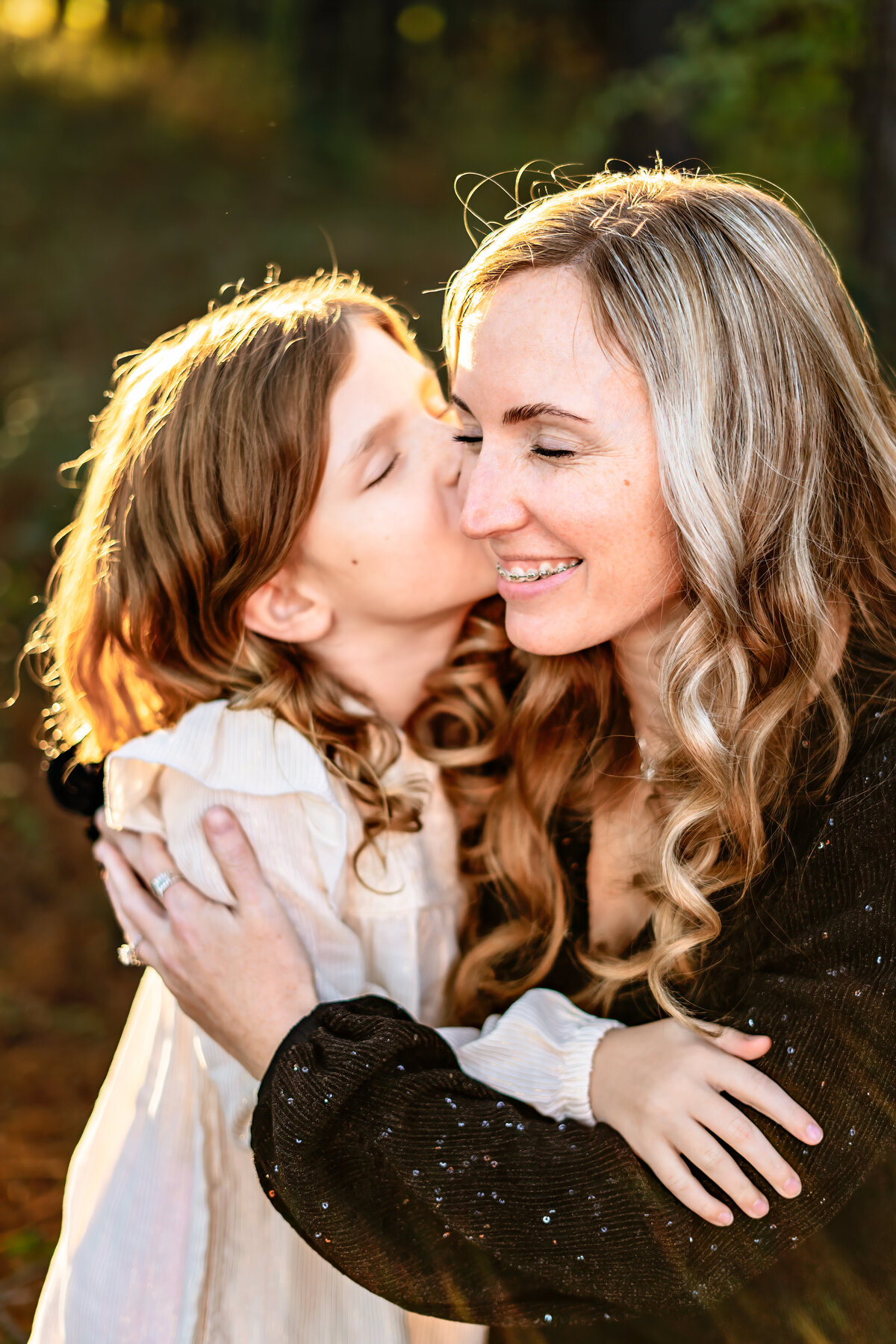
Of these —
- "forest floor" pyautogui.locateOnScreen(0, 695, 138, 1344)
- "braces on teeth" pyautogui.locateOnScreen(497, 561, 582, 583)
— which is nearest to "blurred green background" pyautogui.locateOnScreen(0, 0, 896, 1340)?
"forest floor" pyautogui.locateOnScreen(0, 695, 138, 1344)

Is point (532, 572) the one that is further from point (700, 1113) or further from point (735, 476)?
point (700, 1113)

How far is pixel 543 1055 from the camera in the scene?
77.8 inches

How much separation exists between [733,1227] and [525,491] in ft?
3.96

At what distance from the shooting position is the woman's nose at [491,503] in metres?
1.90

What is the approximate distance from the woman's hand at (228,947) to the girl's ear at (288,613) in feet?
1.51

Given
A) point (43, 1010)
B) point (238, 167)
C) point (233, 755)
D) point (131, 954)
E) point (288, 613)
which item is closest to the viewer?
point (233, 755)

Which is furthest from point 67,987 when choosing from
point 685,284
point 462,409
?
point 685,284

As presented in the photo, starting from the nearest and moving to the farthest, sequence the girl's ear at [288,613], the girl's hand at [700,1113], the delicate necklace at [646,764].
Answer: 1. the girl's hand at [700,1113]
2. the delicate necklace at [646,764]
3. the girl's ear at [288,613]

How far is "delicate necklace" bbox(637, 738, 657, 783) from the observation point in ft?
7.00

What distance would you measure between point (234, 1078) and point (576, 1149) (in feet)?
2.52

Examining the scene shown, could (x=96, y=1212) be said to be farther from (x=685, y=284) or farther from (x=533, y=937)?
(x=685, y=284)

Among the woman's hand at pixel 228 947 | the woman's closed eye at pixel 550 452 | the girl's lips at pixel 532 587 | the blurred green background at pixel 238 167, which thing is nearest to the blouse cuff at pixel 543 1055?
the woman's hand at pixel 228 947

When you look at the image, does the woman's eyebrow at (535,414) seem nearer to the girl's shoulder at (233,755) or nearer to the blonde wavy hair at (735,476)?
the blonde wavy hair at (735,476)

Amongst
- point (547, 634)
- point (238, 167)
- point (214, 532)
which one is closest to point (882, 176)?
point (547, 634)
